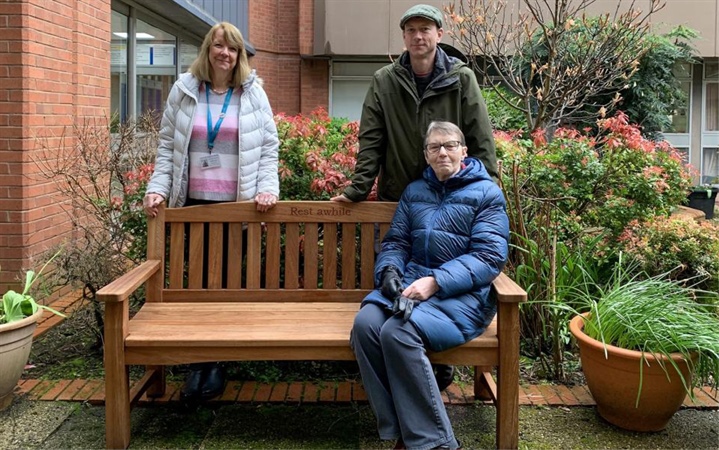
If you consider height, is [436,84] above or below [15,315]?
above

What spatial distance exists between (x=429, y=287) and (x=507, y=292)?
36 cm

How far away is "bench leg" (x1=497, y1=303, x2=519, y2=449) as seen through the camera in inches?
126

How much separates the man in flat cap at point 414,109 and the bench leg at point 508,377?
0.93 m

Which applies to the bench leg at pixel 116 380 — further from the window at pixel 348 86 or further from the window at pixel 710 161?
the window at pixel 710 161

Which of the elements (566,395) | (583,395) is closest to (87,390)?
(566,395)

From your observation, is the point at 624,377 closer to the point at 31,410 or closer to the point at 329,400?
the point at 329,400

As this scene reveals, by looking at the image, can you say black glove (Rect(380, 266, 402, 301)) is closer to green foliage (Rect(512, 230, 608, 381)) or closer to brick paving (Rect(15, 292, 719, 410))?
brick paving (Rect(15, 292, 719, 410))

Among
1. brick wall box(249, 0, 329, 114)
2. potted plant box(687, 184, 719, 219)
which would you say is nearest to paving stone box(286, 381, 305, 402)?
potted plant box(687, 184, 719, 219)

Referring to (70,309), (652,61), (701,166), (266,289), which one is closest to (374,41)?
(652,61)

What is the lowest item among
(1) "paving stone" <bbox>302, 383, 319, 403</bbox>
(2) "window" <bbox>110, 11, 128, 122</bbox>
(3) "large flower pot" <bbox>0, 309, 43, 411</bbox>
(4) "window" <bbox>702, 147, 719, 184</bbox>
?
(1) "paving stone" <bbox>302, 383, 319, 403</bbox>

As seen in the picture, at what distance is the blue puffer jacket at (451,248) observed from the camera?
3.19 meters

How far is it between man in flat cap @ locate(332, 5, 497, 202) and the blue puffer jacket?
0.23 meters

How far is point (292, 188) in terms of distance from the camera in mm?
4621

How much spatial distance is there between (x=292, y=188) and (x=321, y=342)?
165cm
